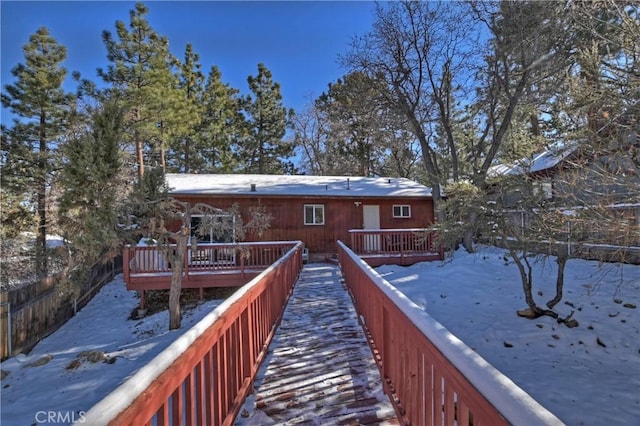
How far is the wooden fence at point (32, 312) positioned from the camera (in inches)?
316

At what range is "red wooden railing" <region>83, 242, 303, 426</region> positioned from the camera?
4.02 feet

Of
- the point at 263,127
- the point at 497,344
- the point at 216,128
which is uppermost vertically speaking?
the point at 263,127

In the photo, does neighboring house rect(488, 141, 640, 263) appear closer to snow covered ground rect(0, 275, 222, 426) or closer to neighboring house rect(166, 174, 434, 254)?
snow covered ground rect(0, 275, 222, 426)

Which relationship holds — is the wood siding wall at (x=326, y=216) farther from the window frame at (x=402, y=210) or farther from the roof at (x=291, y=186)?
the roof at (x=291, y=186)

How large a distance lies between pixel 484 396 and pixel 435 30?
15433mm

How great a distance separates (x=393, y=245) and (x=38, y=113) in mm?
15501

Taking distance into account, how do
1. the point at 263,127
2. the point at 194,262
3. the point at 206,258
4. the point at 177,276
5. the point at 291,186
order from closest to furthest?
1. the point at 177,276
2. the point at 194,262
3. the point at 206,258
4. the point at 291,186
5. the point at 263,127

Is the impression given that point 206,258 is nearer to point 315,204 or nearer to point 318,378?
point 315,204

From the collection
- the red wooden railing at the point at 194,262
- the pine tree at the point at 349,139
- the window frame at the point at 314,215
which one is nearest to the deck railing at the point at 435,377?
the red wooden railing at the point at 194,262

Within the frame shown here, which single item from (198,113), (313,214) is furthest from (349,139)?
(313,214)

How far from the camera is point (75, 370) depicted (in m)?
7.01

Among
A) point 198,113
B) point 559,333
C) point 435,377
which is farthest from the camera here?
point 198,113

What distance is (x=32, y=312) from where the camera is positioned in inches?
355

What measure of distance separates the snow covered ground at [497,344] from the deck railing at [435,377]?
6.93 feet
